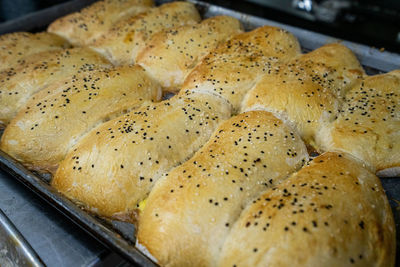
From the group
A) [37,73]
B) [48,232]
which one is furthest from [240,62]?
[48,232]

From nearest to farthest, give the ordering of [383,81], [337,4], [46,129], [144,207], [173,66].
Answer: [144,207], [46,129], [383,81], [173,66], [337,4]

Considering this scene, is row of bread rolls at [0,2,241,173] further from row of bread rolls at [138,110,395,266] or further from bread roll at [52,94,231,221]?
row of bread rolls at [138,110,395,266]

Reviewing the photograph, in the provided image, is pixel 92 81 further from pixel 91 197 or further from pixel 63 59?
pixel 91 197

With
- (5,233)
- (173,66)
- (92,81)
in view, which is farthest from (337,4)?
(5,233)

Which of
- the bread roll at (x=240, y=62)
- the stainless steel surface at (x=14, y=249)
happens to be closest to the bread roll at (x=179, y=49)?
the bread roll at (x=240, y=62)

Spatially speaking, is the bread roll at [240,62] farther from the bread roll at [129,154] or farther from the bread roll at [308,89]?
the bread roll at [129,154]

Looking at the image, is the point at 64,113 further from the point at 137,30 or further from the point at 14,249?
the point at 137,30
